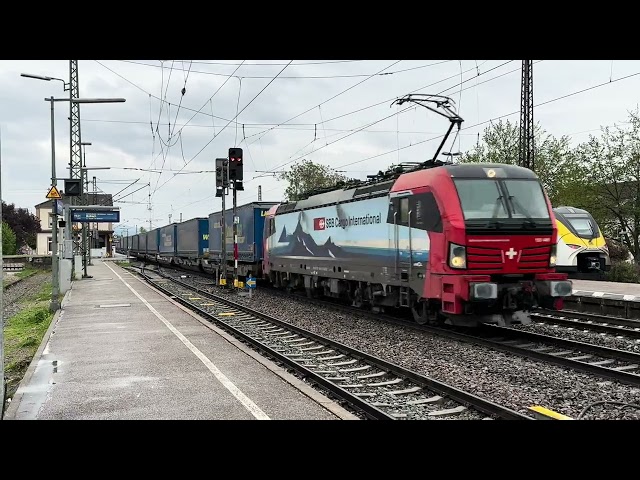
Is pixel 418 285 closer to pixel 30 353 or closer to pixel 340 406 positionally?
pixel 340 406

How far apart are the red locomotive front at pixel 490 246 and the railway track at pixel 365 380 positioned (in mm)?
2354

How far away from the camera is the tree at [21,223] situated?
73.4m

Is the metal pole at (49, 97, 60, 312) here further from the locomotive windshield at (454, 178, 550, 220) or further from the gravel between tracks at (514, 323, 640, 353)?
the gravel between tracks at (514, 323, 640, 353)

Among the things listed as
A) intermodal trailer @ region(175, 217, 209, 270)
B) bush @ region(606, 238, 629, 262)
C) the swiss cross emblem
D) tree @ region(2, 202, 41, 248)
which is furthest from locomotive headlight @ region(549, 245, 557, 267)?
tree @ region(2, 202, 41, 248)

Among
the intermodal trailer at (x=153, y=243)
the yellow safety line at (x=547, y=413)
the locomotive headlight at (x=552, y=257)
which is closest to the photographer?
the yellow safety line at (x=547, y=413)

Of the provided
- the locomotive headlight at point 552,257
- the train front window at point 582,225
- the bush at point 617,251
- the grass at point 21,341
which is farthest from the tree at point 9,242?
the locomotive headlight at point 552,257

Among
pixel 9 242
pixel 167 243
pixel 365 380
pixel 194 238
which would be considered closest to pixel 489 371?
pixel 365 380

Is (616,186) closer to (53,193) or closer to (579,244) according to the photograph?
(579,244)

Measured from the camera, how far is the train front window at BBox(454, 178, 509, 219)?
10.9 metres

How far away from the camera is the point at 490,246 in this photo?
10.9 meters

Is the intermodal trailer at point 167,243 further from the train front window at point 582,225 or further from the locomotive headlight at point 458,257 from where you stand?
the locomotive headlight at point 458,257

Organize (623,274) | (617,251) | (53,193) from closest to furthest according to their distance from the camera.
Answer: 1. (53,193)
2. (623,274)
3. (617,251)

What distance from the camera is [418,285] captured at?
11875 mm

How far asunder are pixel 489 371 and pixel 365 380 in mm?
1778
